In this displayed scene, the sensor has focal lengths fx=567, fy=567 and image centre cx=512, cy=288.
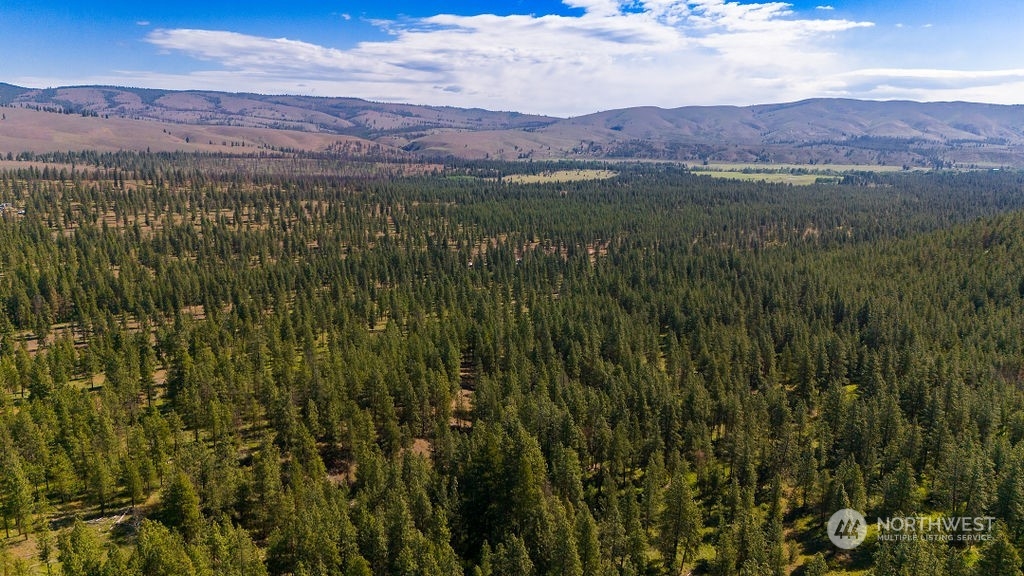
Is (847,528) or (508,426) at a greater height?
(508,426)

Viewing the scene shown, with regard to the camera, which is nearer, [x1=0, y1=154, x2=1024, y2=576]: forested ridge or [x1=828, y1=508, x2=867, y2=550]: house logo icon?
[x1=0, y1=154, x2=1024, y2=576]: forested ridge

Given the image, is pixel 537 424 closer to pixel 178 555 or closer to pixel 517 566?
pixel 517 566

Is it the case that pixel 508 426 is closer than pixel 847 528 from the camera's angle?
No

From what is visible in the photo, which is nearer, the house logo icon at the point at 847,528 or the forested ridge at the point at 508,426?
the forested ridge at the point at 508,426

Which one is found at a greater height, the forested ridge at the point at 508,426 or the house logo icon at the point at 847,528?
the forested ridge at the point at 508,426
